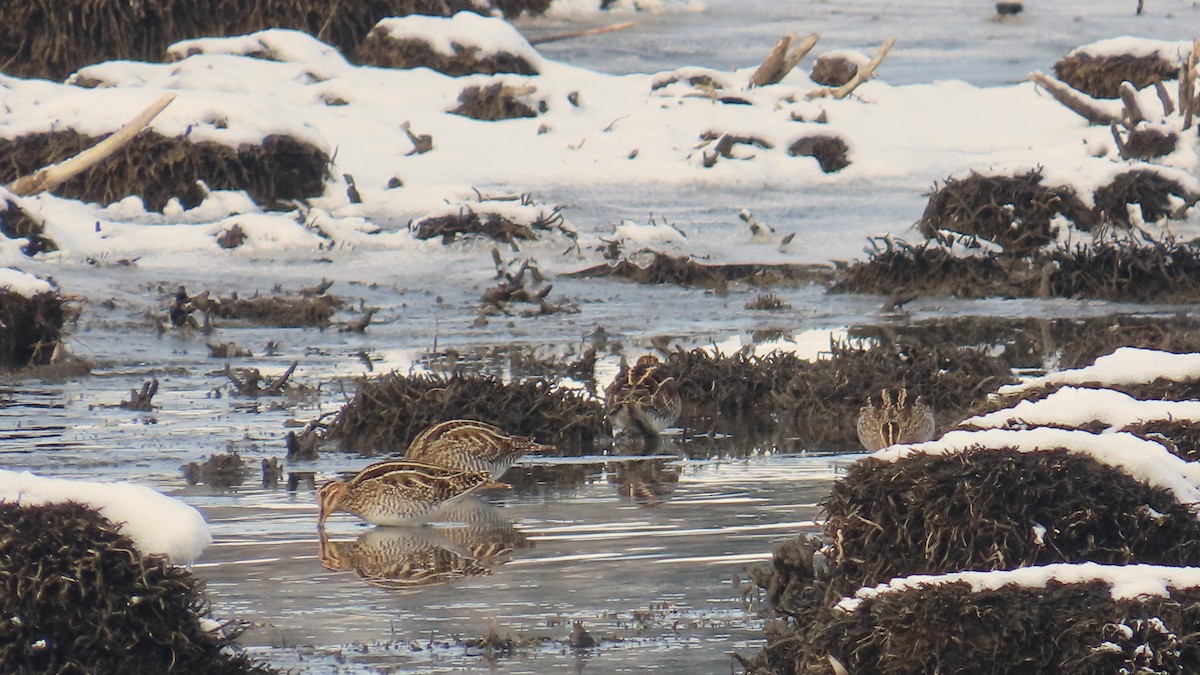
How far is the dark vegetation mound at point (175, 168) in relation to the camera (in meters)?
20.4

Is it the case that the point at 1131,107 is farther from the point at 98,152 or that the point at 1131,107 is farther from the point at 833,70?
the point at 98,152

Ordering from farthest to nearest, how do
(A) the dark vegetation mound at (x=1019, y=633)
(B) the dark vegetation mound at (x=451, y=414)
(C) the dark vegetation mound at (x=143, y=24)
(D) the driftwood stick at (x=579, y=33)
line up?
(D) the driftwood stick at (x=579, y=33) → (C) the dark vegetation mound at (x=143, y=24) → (B) the dark vegetation mound at (x=451, y=414) → (A) the dark vegetation mound at (x=1019, y=633)

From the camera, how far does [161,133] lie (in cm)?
2083

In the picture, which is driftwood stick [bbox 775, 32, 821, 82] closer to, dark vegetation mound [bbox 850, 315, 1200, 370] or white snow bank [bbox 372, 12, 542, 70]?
white snow bank [bbox 372, 12, 542, 70]

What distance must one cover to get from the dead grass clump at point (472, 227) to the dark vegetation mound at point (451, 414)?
8006 millimetres

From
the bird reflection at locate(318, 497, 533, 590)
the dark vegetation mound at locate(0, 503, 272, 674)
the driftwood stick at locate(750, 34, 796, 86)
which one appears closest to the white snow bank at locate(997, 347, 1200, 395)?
the bird reflection at locate(318, 497, 533, 590)

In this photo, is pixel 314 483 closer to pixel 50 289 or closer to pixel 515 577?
pixel 515 577

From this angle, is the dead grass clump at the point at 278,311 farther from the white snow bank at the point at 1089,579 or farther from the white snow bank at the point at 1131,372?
the white snow bank at the point at 1089,579

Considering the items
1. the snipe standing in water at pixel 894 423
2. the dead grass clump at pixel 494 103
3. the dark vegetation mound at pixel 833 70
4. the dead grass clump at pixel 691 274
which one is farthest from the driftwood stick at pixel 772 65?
the snipe standing in water at pixel 894 423

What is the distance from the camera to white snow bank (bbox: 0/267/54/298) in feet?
49.1

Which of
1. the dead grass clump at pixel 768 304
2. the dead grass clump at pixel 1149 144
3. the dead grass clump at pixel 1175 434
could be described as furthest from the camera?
the dead grass clump at pixel 1149 144

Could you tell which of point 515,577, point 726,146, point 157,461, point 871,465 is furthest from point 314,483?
point 726,146

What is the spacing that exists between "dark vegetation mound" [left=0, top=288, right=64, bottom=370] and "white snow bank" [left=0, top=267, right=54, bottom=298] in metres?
0.05

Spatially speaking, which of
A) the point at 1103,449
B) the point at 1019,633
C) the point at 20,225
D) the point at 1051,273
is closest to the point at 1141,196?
the point at 1051,273
